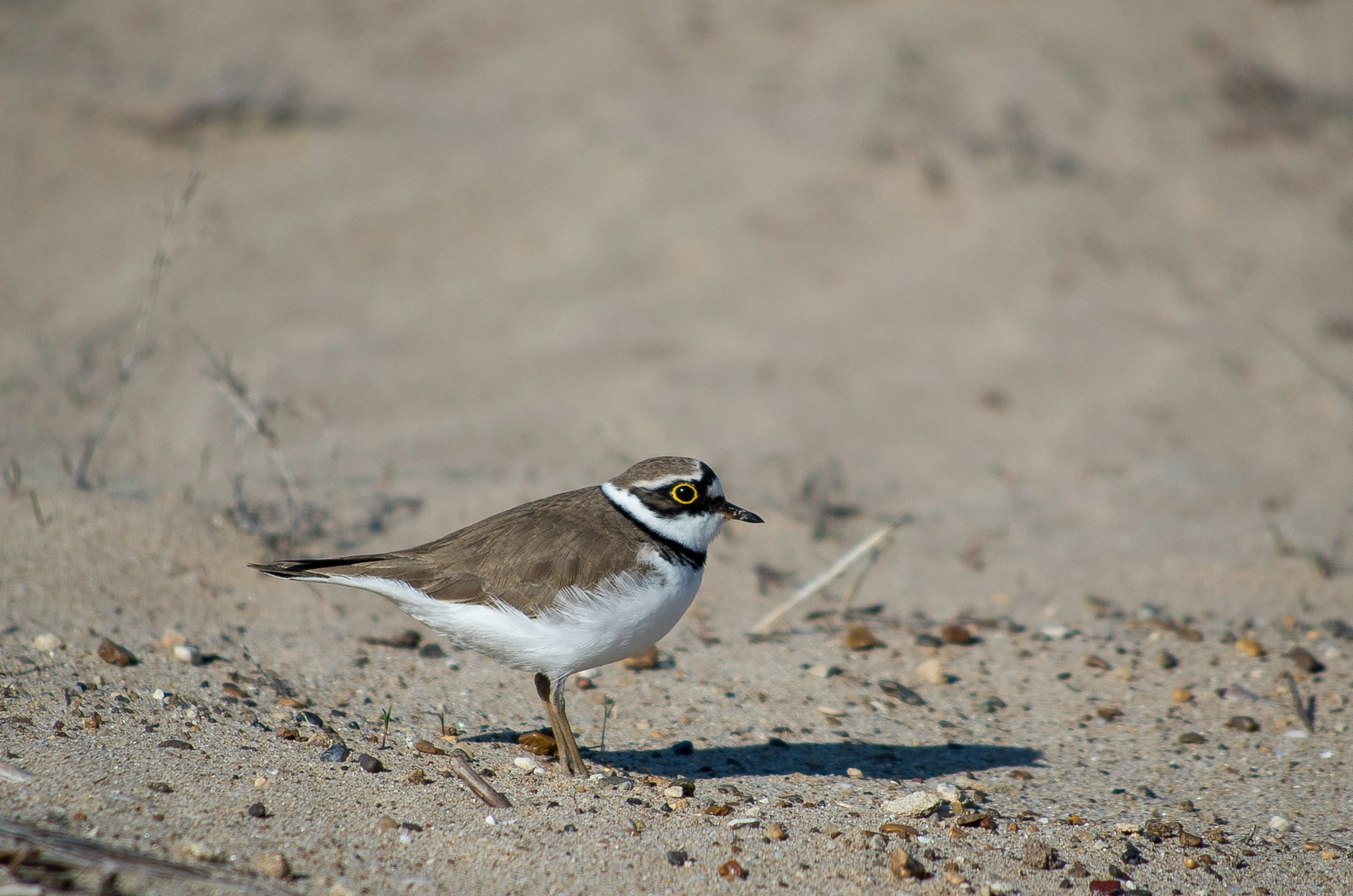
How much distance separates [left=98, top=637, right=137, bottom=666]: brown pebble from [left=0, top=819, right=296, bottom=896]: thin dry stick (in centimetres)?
143

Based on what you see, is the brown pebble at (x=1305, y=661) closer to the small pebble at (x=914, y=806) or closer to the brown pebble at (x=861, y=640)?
the brown pebble at (x=861, y=640)

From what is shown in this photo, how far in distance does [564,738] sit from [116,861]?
1491 millimetres

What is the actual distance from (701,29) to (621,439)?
18.8 ft

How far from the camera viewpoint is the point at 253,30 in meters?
10.0

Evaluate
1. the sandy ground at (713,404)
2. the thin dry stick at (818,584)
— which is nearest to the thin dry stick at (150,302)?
the sandy ground at (713,404)

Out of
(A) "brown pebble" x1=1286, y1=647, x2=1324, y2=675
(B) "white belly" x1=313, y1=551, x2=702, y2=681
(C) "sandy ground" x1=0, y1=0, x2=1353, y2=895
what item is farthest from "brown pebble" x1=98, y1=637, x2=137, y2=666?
(A) "brown pebble" x1=1286, y1=647, x2=1324, y2=675

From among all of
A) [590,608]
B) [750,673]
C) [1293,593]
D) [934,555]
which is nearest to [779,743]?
[750,673]

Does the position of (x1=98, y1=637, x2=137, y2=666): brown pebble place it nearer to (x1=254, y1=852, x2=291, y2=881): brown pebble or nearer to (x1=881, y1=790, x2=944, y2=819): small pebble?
(x1=254, y1=852, x2=291, y2=881): brown pebble

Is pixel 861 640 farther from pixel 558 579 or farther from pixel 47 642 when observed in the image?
pixel 47 642

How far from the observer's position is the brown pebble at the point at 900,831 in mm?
3424

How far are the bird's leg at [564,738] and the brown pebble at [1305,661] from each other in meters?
3.27

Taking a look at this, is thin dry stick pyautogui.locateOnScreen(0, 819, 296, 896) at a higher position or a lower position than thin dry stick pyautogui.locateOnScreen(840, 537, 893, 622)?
higher

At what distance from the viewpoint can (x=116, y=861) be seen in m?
2.67

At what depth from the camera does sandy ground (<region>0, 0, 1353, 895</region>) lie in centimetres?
357
